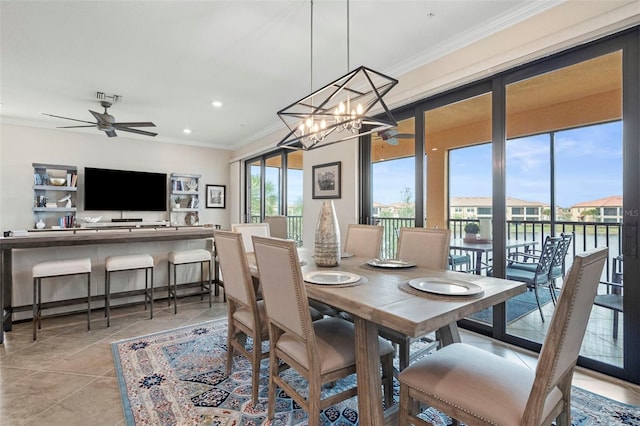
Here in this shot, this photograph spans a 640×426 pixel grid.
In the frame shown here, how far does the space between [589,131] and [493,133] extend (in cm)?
78

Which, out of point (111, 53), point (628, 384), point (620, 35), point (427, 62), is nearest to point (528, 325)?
point (628, 384)

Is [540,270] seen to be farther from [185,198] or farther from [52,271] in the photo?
[185,198]

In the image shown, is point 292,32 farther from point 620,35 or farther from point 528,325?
point 528,325

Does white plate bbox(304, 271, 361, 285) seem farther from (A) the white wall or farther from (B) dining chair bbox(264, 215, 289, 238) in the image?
(A) the white wall

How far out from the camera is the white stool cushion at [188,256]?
12.1ft

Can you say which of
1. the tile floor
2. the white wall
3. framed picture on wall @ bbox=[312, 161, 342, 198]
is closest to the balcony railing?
framed picture on wall @ bbox=[312, 161, 342, 198]

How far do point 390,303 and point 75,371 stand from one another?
8.04 ft

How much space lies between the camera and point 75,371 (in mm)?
2289

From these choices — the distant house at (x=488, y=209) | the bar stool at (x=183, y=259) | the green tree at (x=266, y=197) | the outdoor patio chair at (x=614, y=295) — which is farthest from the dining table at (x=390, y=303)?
the green tree at (x=266, y=197)

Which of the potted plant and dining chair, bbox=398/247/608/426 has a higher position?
the potted plant

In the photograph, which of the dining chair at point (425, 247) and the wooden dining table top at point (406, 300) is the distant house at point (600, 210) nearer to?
the dining chair at point (425, 247)

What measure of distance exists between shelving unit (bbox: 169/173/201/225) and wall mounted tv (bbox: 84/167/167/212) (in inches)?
7.1

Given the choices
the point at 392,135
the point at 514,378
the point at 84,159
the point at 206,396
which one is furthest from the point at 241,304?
the point at 84,159

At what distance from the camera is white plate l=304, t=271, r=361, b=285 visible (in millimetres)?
1665
